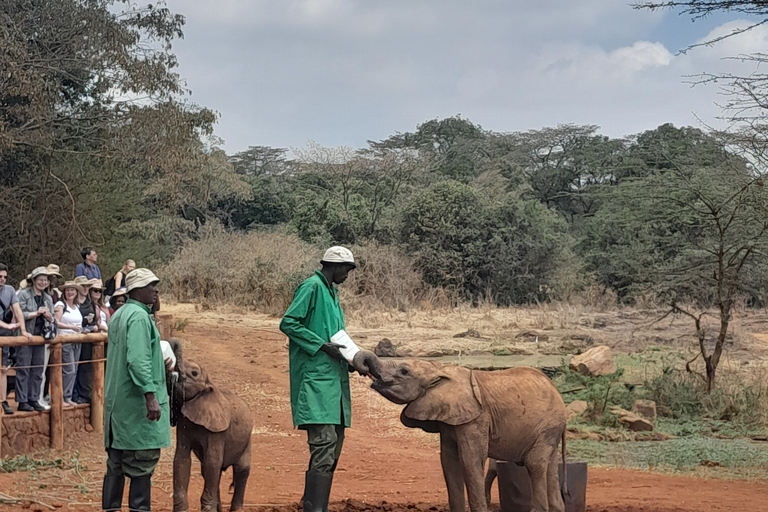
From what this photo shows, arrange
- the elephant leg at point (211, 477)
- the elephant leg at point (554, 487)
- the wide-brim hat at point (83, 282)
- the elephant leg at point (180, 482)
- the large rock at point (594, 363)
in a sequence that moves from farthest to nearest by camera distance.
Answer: the large rock at point (594, 363), the wide-brim hat at point (83, 282), the elephant leg at point (554, 487), the elephant leg at point (211, 477), the elephant leg at point (180, 482)

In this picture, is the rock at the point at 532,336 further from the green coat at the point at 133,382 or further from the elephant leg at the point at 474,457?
the green coat at the point at 133,382

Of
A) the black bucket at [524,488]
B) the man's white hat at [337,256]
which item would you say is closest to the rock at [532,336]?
the black bucket at [524,488]

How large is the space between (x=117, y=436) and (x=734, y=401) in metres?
9.97

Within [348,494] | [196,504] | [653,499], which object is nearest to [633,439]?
[653,499]

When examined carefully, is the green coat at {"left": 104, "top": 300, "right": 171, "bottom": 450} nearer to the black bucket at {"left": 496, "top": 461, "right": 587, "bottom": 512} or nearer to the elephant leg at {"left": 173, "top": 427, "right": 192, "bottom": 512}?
the elephant leg at {"left": 173, "top": 427, "right": 192, "bottom": 512}

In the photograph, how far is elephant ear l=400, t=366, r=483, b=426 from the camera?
6.00 metres

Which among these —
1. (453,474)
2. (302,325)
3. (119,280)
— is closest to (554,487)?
(453,474)

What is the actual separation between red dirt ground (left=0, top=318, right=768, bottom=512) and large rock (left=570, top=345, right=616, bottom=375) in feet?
10.9

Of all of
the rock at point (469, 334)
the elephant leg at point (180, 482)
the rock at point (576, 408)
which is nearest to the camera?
the elephant leg at point (180, 482)

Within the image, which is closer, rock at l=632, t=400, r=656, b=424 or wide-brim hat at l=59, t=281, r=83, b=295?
wide-brim hat at l=59, t=281, r=83, b=295

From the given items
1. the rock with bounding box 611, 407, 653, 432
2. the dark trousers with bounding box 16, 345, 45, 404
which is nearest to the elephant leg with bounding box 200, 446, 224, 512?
the dark trousers with bounding box 16, 345, 45, 404

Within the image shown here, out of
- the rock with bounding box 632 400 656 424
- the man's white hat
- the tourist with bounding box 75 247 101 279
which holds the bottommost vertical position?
the rock with bounding box 632 400 656 424

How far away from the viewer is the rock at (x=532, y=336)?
67.7ft

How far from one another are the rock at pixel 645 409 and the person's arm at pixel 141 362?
28.9ft
